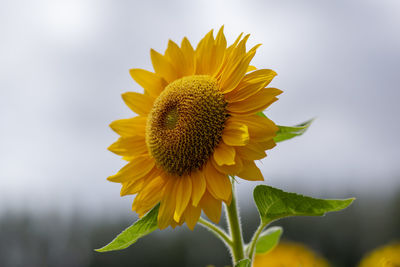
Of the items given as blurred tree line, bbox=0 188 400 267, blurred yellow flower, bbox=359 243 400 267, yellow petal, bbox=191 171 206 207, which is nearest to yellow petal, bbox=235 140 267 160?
yellow petal, bbox=191 171 206 207

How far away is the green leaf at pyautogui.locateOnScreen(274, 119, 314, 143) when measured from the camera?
2127mm

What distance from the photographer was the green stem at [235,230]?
7.15ft

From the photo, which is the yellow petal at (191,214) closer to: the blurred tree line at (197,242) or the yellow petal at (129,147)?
the yellow petal at (129,147)

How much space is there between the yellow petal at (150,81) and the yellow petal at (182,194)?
0.55m

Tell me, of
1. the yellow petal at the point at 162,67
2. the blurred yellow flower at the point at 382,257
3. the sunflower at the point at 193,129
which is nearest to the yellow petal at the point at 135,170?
the sunflower at the point at 193,129

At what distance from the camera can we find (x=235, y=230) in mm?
2189

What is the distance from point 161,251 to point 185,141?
3061cm

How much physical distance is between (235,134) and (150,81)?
0.67 metres

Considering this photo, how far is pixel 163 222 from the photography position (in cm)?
210

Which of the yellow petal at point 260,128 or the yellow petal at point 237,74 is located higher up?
the yellow petal at point 237,74

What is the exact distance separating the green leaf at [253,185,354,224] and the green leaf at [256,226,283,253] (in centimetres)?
51

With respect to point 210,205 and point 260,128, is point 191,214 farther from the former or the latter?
point 260,128

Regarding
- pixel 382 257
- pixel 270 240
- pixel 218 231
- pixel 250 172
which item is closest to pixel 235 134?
pixel 250 172

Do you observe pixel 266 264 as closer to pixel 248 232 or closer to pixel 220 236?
pixel 220 236
